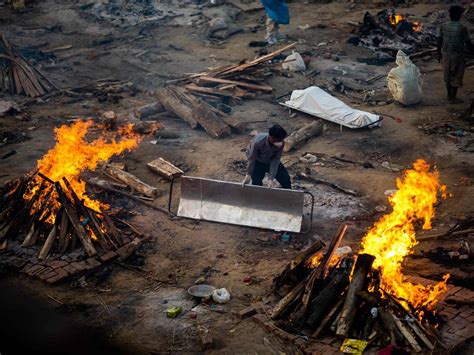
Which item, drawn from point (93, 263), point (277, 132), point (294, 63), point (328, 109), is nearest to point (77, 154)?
point (93, 263)

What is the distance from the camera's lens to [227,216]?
10141 mm

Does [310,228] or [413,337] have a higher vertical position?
[413,337]

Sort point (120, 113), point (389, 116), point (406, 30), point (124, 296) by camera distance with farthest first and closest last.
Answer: point (406, 30), point (120, 113), point (389, 116), point (124, 296)

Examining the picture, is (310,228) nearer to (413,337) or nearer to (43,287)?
(413,337)

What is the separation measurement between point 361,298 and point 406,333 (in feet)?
2.24

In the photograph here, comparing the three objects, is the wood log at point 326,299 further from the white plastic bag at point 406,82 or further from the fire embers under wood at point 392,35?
the fire embers under wood at point 392,35

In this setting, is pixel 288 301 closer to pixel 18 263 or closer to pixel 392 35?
pixel 18 263

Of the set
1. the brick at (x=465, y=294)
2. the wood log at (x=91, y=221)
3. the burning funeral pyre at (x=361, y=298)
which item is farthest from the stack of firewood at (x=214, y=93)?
the brick at (x=465, y=294)

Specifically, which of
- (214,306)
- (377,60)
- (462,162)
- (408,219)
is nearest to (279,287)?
(214,306)

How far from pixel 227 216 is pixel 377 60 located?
1113 centimetres

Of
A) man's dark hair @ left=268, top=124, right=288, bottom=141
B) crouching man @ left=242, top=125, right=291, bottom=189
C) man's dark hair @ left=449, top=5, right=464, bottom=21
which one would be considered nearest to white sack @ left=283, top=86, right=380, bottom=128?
man's dark hair @ left=449, top=5, right=464, bottom=21

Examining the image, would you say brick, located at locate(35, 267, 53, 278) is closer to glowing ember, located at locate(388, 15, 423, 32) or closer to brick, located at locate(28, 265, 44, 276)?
brick, located at locate(28, 265, 44, 276)

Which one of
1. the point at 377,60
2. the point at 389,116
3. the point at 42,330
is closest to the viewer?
the point at 42,330

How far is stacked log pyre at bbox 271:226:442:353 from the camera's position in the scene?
6.45m
